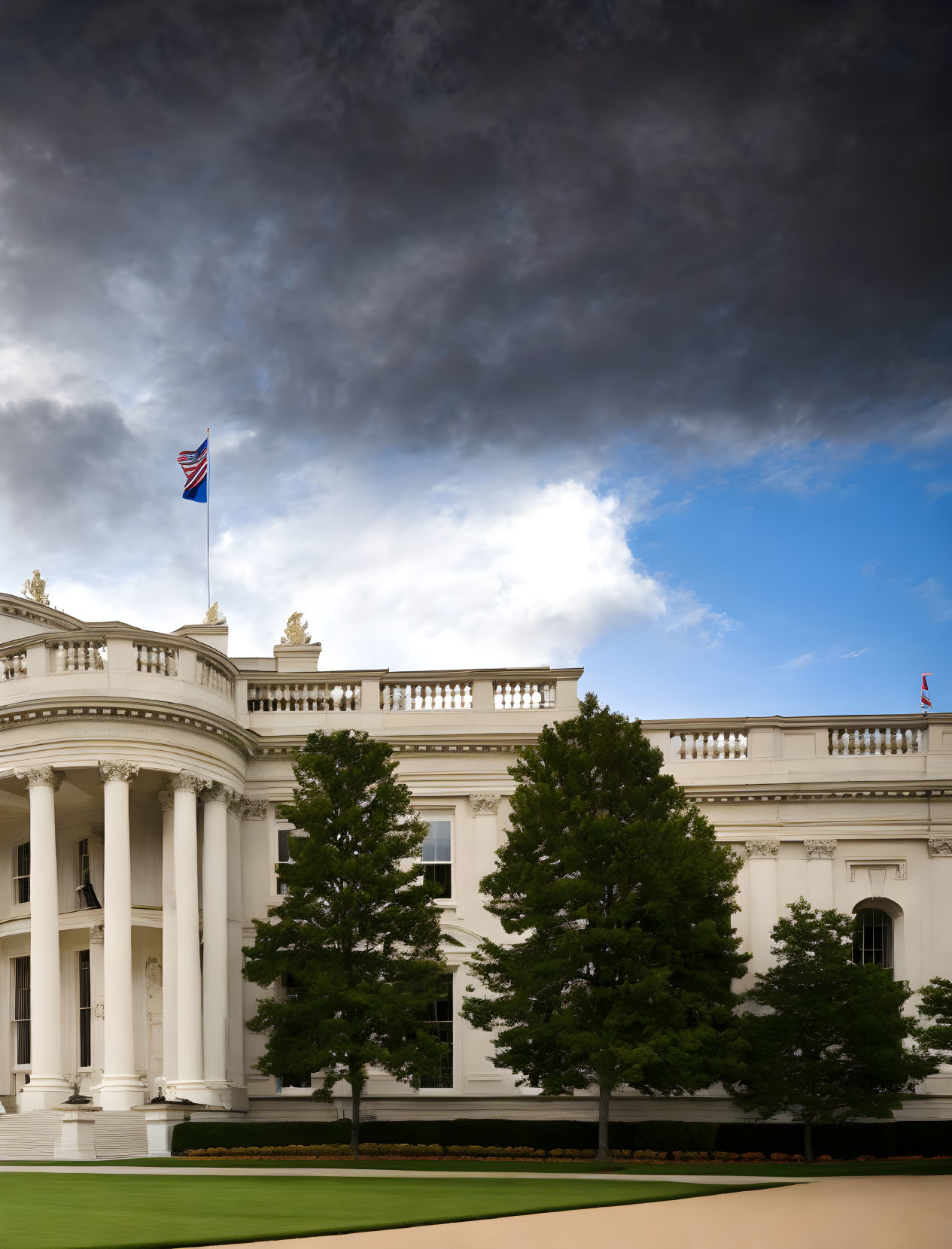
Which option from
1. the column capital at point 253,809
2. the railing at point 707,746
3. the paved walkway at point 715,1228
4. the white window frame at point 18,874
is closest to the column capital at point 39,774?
the column capital at point 253,809

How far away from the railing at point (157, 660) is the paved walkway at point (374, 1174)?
14.0 m

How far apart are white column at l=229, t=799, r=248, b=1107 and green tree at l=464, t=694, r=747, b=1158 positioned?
29.9ft

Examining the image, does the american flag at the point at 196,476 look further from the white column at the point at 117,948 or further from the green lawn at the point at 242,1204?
the green lawn at the point at 242,1204

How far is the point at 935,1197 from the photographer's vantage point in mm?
24891

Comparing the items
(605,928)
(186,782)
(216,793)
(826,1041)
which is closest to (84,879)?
(216,793)

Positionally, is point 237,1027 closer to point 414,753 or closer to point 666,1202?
point 414,753

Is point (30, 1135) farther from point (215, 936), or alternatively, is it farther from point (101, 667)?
point (101, 667)

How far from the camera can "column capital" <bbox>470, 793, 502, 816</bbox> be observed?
1863 inches

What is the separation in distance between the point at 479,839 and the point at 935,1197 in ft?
77.3

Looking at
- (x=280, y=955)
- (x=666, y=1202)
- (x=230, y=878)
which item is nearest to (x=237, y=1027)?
(x=230, y=878)

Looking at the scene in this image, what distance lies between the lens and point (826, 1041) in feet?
129

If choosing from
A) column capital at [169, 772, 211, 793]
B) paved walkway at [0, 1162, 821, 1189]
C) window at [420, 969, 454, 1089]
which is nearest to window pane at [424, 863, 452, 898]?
window at [420, 969, 454, 1089]

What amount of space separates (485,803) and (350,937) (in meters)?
10.0

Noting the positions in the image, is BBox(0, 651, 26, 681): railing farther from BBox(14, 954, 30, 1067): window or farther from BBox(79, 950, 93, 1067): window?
BBox(14, 954, 30, 1067): window
